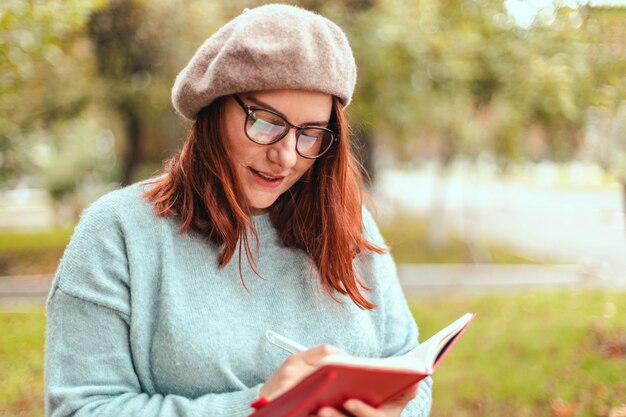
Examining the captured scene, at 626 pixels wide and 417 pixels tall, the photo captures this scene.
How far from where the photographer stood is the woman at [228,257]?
1.49m

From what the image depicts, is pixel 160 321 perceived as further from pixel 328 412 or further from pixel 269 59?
pixel 269 59

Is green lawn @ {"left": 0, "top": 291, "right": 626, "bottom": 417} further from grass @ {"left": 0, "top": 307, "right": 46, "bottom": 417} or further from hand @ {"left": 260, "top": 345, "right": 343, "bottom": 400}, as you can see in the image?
hand @ {"left": 260, "top": 345, "right": 343, "bottom": 400}

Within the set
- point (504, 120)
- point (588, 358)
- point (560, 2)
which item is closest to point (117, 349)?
point (560, 2)

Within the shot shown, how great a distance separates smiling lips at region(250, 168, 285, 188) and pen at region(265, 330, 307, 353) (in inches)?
15.0

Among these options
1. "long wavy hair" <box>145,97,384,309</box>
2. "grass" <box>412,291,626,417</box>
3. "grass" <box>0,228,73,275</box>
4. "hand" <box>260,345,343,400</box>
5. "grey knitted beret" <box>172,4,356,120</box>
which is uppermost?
"grey knitted beret" <box>172,4,356,120</box>

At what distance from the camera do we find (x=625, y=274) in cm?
1113

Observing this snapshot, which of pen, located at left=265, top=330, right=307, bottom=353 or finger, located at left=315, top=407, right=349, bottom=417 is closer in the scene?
finger, located at left=315, top=407, right=349, bottom=417

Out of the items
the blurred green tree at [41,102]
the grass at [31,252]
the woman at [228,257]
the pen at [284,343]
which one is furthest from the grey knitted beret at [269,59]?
the grass at [31,252]

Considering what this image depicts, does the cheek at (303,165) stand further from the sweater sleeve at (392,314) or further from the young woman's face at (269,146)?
the sweater sleeve at (392,314)

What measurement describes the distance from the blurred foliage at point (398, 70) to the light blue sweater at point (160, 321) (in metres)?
2.26

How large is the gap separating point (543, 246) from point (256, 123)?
47.4ft

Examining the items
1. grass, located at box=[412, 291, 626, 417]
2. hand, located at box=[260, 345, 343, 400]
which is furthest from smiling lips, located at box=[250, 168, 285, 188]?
grass, located at box=[412, 291, 626, 417]

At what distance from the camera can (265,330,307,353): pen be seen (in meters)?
1.57

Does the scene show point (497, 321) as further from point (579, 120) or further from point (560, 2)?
point (560, 2)
